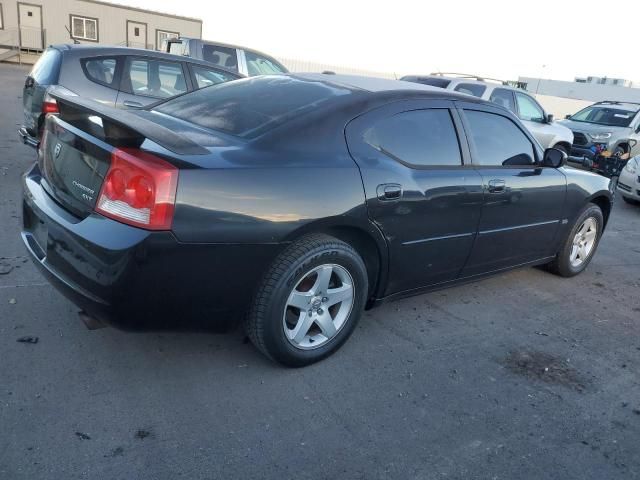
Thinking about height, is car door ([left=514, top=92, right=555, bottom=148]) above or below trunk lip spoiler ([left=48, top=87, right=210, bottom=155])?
below

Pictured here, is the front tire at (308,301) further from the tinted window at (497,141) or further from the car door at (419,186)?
the tinted window at (497,141)

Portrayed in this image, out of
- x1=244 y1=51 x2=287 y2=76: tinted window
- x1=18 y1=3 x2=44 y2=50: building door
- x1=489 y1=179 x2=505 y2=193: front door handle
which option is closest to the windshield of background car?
x1=244 y1=51 x2=287 y2=76: tinted window

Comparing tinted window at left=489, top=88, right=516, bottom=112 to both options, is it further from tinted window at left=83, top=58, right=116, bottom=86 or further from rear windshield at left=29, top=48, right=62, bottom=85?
rear windshield at left=29, top=48, right=62, bottom=85

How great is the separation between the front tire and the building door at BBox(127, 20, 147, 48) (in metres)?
29.6

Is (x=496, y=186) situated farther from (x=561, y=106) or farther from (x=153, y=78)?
(x=561, y=106)

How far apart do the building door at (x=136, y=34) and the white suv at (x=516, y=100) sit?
22679 mm

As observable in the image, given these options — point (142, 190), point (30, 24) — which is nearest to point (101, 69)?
point (142, 190)

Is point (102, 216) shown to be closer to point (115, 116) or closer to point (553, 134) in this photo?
point (115, 116)

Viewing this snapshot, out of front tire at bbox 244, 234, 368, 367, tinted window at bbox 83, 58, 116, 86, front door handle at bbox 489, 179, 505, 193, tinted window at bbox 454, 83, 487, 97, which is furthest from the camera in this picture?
tinted window at bbox 454, 83, 487, 97

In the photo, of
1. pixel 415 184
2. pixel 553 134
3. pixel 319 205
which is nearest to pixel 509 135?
pixel 415 184

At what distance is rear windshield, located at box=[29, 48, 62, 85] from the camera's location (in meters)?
6.04

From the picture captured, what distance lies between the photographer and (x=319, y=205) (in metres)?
2.78

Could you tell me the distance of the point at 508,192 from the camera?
387 centimetres

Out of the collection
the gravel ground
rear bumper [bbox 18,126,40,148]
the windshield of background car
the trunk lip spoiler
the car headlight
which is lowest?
the gravel ground
